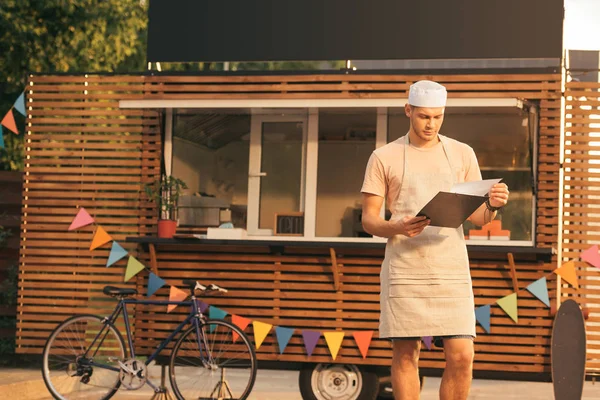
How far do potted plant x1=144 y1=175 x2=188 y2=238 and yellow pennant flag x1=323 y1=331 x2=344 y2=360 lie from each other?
180 centimetres

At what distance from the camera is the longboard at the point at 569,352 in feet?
26.0

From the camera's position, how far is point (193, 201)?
12109 millimetres

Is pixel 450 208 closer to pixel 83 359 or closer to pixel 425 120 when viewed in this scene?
pixel 425 120

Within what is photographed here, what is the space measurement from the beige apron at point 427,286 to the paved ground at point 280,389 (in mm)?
5451

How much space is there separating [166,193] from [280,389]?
3008 mm

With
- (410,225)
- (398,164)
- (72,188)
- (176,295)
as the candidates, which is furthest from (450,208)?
(72,188)

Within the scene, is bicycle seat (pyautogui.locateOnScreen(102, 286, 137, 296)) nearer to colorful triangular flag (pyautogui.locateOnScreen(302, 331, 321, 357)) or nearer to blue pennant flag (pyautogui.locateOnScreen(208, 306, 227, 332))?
blue pennant flag (pyautogui.locateOnScreen(208, 306, 227, 332))

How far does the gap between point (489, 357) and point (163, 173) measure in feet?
11.6

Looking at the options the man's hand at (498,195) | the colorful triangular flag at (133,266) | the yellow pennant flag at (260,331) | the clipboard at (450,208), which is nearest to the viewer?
the clipboard at (450,208)

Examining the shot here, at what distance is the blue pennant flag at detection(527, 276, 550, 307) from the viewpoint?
10977 mm

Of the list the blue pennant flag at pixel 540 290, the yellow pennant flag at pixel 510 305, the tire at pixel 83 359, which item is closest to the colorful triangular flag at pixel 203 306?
the tire at pixel 83 359

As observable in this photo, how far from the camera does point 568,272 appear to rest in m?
11.1

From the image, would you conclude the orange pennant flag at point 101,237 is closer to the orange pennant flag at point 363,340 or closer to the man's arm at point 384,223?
the orange pennant flag at point 363,340

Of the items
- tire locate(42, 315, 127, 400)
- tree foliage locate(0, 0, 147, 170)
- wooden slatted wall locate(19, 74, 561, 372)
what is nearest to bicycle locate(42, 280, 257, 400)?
tire locate(42, 315, 127, 400)
